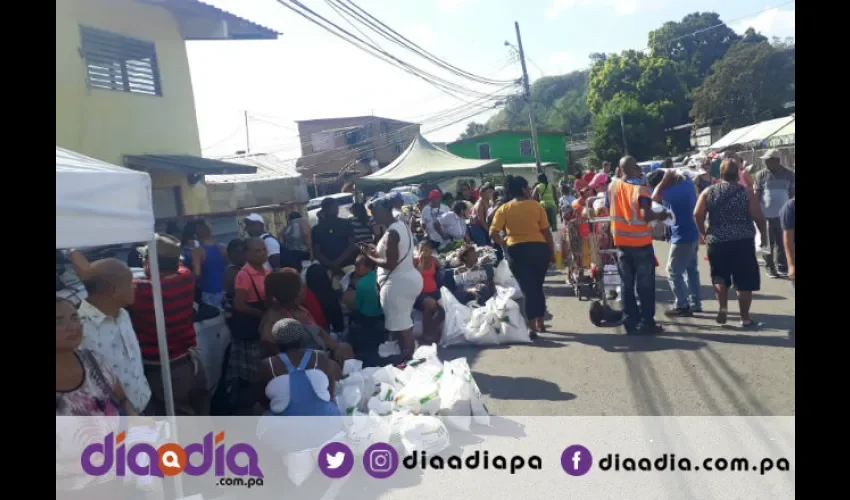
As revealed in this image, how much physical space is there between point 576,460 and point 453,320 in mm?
3105

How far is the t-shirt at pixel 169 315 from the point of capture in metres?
4.15

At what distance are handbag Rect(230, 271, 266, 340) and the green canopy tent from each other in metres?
8.42

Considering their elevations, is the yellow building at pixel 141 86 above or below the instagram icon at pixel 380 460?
above

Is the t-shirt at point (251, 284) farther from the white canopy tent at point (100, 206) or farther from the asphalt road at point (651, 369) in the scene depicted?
the asphalt road at point (651, 369)

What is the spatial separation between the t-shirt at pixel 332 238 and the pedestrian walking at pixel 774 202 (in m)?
5.38

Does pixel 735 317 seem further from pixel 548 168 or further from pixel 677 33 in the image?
pixel 677 33

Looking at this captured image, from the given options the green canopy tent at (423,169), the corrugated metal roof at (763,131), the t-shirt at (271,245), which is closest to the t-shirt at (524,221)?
the t-shirt at (271,245)

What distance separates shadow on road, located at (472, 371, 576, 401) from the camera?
4.95 meters

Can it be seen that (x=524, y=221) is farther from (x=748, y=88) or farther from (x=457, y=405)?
(x=748, y=88)

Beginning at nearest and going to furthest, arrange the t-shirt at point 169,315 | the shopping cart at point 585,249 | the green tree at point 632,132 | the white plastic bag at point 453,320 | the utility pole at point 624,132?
the t-shirt at point 169,315 < the white plastic bag at point 453,320 < the shopping cart at point 585,249 < the utility pole at point 624,132 < the green tree at point 632,132

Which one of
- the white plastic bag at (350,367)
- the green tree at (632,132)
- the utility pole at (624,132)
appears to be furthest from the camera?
the green tree at (632,132)

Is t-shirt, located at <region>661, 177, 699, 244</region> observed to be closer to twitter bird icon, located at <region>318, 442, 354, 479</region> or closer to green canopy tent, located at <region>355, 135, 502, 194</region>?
twitter bird icon, located at <region>318, 442, 354, 479</region>

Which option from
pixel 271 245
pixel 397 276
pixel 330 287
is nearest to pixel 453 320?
pixel 397 276

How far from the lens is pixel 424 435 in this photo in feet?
13.4
